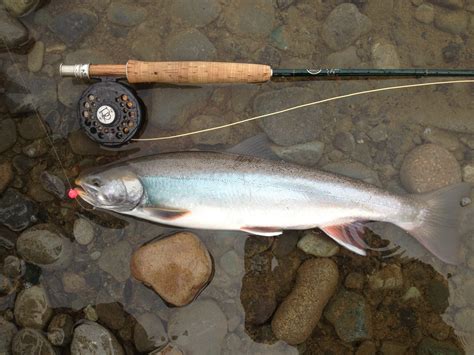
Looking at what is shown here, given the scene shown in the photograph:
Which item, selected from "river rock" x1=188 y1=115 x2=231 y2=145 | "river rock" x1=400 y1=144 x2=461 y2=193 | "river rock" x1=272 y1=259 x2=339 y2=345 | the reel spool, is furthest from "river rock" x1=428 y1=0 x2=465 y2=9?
the reel spool

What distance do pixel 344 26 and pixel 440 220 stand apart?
64.2 inches

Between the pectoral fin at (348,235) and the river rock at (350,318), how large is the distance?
0.39m

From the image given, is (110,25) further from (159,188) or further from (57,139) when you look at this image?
(159,188)

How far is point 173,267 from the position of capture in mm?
2885

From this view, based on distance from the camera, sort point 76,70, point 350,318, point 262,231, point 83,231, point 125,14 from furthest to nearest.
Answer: point 125,14 → point 83,231 → point 350,318 → point 262,231 → point 76,70

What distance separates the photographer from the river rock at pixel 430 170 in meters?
3.04

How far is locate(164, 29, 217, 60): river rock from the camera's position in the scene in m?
3.11

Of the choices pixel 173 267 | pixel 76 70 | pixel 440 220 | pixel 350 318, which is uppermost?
pixel 76 70

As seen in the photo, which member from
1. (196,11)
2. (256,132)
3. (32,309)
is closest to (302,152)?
(256,132)

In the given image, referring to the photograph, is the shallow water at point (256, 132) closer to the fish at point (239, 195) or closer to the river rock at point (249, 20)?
the river rock at point (249, 20)

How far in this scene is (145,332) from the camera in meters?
3.05

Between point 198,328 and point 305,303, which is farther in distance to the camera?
point 198,328

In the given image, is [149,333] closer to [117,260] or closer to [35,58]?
[117,260]

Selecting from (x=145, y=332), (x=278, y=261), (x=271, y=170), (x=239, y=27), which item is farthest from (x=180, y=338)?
(x=239, y=27)
